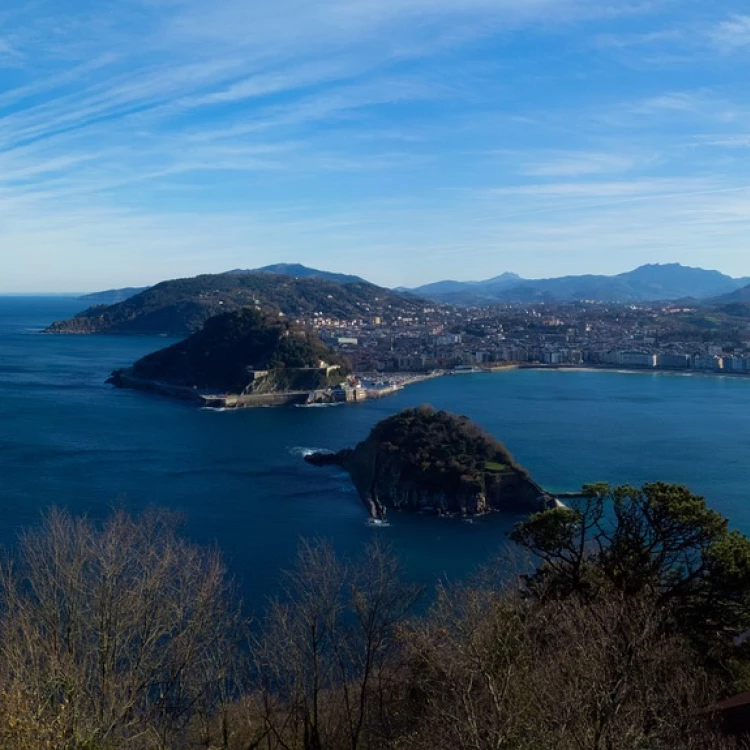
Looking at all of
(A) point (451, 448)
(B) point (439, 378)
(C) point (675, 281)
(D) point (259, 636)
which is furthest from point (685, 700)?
(C) point (675, 281)

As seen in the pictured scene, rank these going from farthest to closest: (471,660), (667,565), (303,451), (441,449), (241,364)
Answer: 1. (241,364)
2. (303,451)
3. (441,449)
4. (667,565)
5. (471,660)

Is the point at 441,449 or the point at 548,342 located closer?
the point at 441,449

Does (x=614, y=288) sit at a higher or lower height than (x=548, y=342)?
higher

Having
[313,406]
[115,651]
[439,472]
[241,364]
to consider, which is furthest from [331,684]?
[241,364]

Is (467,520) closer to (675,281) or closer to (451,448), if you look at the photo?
(451,448)

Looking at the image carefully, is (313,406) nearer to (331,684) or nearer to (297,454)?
(297,454)

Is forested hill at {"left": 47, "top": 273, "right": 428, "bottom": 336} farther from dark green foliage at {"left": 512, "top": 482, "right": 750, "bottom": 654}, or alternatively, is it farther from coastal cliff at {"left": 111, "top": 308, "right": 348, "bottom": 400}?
dark green foliage at {"left": 512, "top": 482, "right": 750, "bottom": 654}

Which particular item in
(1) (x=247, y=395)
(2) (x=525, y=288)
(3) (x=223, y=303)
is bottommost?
(1) (x=247, y=395)
